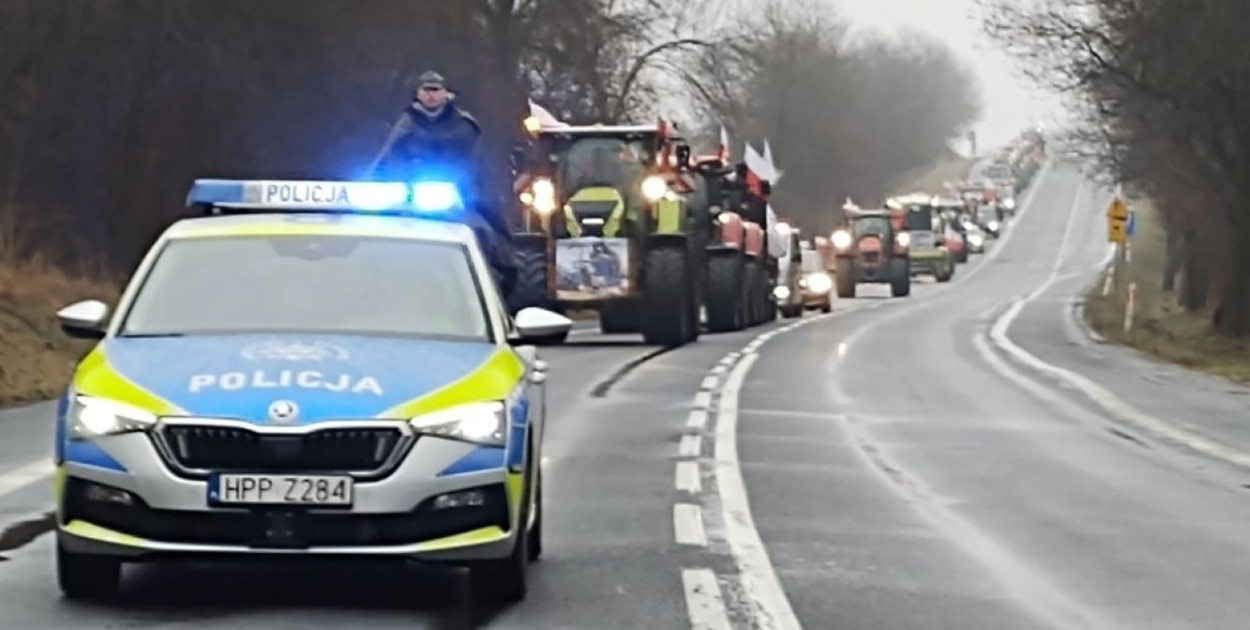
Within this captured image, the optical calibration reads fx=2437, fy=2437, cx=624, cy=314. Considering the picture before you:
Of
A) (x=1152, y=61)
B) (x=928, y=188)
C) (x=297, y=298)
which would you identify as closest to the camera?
(x=297, y=298)

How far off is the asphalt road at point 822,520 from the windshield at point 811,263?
30385mm

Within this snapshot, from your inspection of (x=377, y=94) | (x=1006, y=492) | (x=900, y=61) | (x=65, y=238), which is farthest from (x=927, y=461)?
(x=900, y=61)

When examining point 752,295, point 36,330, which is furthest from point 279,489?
point 752,295

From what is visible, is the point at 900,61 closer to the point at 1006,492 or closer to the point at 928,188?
the point at 928,188

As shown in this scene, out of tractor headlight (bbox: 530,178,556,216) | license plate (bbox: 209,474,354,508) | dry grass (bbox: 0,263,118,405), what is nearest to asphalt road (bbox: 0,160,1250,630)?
license plate (bbox: 209,474,354,508)

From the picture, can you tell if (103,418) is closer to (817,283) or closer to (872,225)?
(817,283)

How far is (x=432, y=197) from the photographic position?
1207 centimetres

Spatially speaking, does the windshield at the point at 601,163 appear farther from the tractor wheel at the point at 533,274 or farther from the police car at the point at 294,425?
the police car at the point at 294,425

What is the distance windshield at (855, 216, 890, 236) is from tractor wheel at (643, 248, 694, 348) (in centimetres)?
3609

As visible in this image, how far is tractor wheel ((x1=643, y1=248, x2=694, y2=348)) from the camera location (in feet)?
101

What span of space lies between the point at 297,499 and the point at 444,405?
2.05ft

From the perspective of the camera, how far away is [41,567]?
9656 millimetres

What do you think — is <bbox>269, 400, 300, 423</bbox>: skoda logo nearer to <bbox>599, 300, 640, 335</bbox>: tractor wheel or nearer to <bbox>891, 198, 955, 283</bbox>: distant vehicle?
<bbox>599, 300, 640, 335</bbox>: tractor wheel

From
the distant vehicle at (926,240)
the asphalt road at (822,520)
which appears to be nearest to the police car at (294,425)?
the asphalt road at (822,520)
